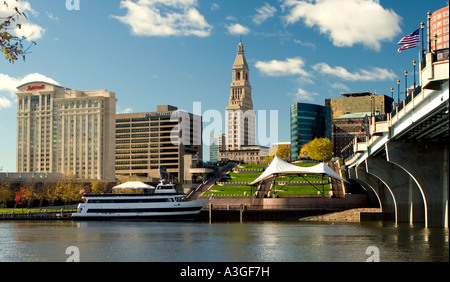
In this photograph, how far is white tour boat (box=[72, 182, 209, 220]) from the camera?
99375mm

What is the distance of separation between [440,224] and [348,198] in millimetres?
36884

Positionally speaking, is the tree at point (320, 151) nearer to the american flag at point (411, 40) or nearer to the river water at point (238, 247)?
the river water at point (238, 247)

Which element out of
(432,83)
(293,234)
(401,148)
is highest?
(432,83)

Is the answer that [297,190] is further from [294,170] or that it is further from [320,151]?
[320,151]

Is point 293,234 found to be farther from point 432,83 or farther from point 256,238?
point 432,83

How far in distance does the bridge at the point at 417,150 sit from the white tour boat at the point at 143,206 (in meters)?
27.7

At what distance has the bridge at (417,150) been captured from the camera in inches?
1652

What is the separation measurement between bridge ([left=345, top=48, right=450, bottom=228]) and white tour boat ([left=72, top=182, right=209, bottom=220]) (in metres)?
27.7

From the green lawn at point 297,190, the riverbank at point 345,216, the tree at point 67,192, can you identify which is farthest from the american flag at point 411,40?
the tree at point 67,192

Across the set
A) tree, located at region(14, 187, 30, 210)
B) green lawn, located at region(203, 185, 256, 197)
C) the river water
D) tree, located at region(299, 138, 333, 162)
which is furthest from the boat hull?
tree, located at region(299, 138, 333, 162)

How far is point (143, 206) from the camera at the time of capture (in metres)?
101
